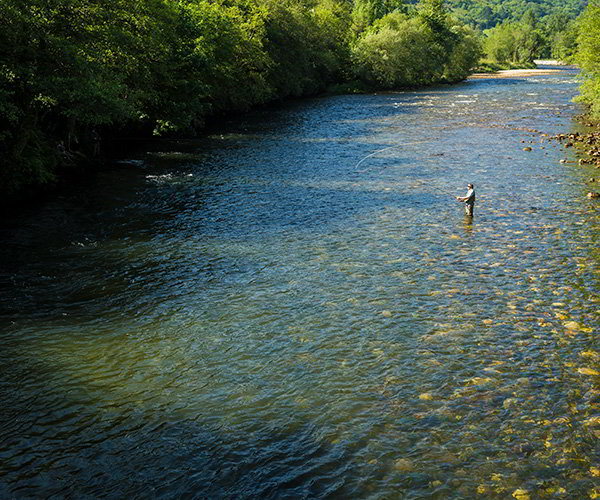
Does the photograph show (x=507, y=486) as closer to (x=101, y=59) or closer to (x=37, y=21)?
(x=37, y=21)

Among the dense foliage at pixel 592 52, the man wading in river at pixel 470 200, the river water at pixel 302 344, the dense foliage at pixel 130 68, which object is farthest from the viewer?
the dense foliage at pixel 592 52

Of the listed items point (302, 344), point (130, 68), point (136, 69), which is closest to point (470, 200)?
point (302, 344)

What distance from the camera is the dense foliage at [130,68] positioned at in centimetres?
2878

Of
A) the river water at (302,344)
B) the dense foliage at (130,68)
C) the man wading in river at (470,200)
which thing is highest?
the dense foliage at (130,68)

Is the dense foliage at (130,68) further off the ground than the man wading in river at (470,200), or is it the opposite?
the dense foliage at (130,68)

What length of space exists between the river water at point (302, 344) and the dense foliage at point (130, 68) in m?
5.32

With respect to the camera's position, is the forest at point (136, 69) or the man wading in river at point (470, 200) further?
the forest at point (136, 69)

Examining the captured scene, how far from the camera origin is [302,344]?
53.7 ft

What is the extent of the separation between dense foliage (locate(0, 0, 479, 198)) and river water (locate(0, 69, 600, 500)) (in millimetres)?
5321

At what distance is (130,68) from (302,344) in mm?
34555

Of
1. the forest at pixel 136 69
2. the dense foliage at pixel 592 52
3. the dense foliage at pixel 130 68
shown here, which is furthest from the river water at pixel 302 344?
the dense foliage at pixel 592 52

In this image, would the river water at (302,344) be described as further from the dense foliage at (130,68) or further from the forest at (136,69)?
the forest at (136,69)

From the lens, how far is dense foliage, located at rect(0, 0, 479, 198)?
2878cm

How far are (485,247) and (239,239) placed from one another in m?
11.2
